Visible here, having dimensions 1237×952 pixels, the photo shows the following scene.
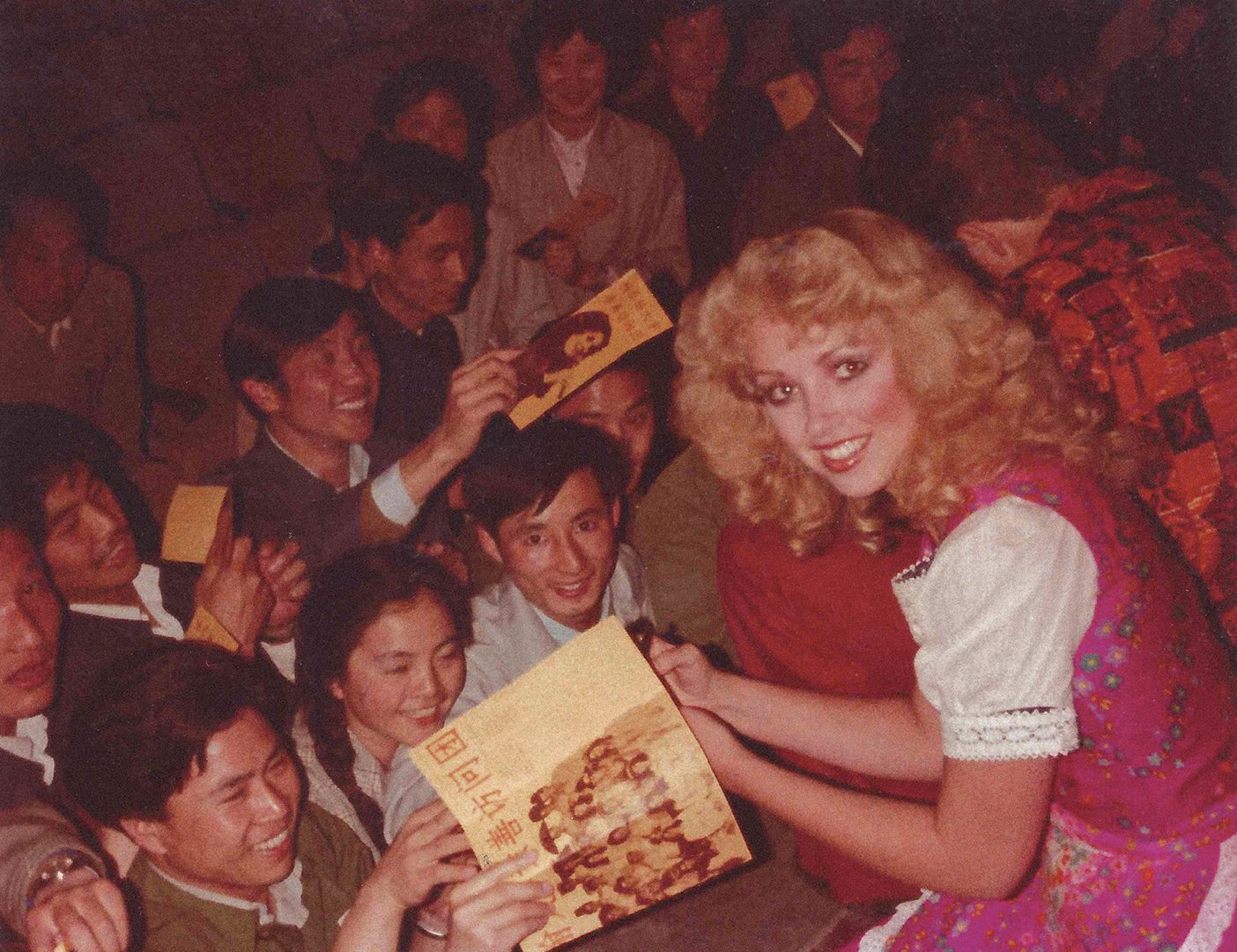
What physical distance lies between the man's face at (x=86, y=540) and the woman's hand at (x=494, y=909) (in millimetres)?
783

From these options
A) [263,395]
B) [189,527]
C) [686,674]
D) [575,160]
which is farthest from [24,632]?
[575,160]

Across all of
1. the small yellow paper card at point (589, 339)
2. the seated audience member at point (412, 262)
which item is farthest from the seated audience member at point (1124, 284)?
the seated audience member at point (412, 262)

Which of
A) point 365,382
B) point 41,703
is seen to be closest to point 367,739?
point 41,703

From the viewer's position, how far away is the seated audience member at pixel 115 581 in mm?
1676

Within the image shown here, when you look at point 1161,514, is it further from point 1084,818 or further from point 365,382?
point 365,382

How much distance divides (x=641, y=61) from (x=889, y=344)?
1.69 metres

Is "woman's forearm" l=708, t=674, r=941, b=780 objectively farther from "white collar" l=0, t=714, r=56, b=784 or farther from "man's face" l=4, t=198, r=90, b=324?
"man's face" l=4, t=198, r=90, b=324

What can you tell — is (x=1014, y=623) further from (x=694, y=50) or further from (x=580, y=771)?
(x=694, y=50)

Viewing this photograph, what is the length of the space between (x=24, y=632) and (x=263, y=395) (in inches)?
22.1

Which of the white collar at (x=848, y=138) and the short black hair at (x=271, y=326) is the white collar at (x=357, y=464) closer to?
the short black hair at (x=271, y=326)

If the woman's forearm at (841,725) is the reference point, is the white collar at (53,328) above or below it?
above

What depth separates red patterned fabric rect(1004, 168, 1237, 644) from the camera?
5.38 feet

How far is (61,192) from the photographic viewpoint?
164cm

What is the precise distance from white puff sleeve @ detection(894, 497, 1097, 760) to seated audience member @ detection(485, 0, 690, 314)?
1.30 meters
